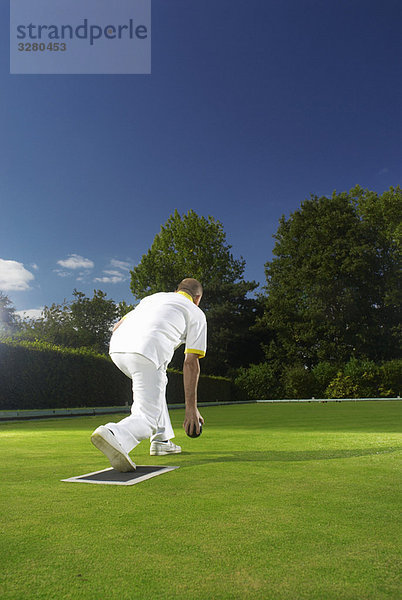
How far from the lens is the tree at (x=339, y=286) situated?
36.1m

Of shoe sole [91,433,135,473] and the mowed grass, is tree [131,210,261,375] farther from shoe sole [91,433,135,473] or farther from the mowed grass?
the mowed grass

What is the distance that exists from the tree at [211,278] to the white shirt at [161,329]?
32394mm

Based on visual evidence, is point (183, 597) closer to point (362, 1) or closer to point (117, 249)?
point (362, 1)

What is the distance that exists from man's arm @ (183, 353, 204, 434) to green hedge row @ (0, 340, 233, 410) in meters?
12.0

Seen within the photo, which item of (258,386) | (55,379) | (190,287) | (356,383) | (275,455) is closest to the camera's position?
(275,455)

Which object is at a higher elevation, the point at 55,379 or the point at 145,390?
the point at 145,390

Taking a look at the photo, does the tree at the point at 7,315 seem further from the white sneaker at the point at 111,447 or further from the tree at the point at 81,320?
the white sneaker at the point at 111,447

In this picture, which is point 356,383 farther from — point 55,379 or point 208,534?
point 208,534

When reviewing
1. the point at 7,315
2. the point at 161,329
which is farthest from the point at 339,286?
the point at 7,315

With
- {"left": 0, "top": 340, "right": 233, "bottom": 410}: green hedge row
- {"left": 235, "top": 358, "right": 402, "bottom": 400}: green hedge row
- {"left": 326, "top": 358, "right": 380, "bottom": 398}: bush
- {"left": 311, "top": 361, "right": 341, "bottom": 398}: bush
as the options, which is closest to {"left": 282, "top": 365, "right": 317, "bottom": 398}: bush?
{"left": 235, "top": 358, "right": 402, "bottom": 400}: green hedge row

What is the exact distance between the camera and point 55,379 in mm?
16328

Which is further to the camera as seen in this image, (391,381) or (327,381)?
(327,381)

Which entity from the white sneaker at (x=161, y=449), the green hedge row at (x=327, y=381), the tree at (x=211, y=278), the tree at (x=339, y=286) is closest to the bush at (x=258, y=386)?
the green hedge row at (x=327, y=381)

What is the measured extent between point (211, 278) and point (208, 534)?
39.3 meters
